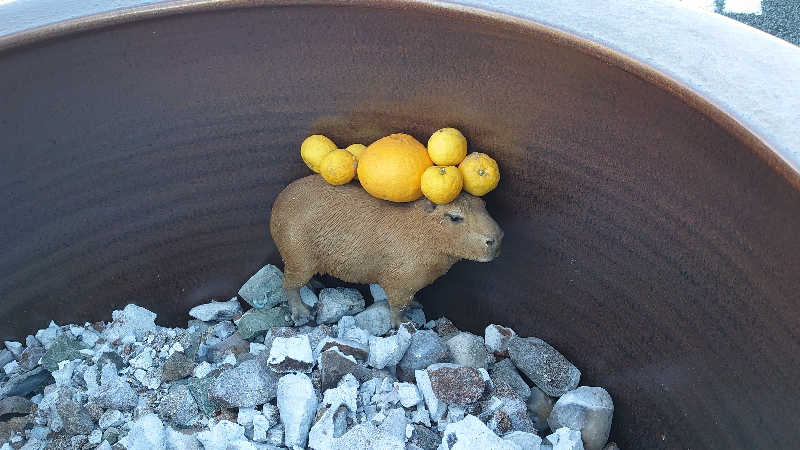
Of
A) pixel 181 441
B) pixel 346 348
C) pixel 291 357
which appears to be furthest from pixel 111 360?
pixel 346 348

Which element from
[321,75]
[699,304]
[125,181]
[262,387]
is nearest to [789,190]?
[699,304]

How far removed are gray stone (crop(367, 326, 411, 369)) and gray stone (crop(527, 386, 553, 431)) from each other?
301mm

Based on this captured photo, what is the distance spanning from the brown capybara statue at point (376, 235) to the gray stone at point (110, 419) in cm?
47

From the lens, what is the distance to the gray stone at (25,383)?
156 centimetres

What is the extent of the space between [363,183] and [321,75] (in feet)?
0.81

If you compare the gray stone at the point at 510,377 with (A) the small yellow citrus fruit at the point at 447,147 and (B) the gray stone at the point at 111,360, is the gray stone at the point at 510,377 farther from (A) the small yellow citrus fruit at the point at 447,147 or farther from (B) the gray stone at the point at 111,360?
(B) the gray stone at the point at 111,360

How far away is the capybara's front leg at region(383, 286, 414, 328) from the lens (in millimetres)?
1542

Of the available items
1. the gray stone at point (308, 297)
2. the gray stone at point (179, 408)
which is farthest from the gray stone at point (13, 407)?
the gray stone at point (308, 297)

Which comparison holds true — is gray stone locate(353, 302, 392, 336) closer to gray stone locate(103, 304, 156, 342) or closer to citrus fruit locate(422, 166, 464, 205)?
citrus fruit locate(422, 166, 464, 205)

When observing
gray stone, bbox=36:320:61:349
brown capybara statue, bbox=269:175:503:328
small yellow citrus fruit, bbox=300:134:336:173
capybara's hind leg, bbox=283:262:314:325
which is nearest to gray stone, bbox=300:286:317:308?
capybara's hind leg, bbox=283:262:314:325

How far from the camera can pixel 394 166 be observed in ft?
4.56

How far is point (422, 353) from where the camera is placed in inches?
59.8

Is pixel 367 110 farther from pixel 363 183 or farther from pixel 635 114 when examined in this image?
pixel 635 114

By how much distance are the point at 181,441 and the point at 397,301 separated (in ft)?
1.73
